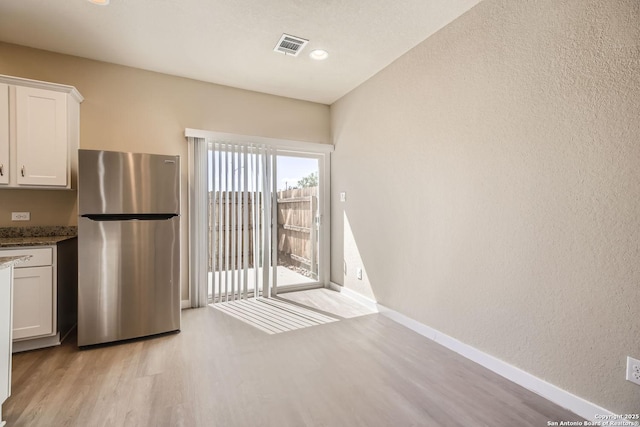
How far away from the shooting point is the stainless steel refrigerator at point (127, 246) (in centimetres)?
241

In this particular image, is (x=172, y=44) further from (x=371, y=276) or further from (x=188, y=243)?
→ (x=371, y=276)

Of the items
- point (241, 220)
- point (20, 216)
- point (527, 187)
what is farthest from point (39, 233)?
point (527, 187)

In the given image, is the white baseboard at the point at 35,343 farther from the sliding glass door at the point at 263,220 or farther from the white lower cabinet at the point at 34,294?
the sliding glass door at the point at 263,220

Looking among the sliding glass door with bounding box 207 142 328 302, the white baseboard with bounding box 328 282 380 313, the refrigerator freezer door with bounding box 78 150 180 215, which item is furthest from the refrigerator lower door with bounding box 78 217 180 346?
the white baseboard with bounding box 328 282 380 313

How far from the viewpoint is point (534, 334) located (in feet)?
6.15

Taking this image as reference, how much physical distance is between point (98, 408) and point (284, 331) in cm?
146

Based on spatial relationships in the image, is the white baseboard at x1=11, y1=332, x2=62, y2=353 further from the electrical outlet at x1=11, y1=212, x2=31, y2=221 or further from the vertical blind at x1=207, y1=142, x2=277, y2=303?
the vertical blind at x1=207, y1=142, x2=277, y2=303

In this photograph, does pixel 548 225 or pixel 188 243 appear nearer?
pixel 548 225

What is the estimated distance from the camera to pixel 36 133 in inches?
99.0

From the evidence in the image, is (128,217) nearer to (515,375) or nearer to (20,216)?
(20,216)

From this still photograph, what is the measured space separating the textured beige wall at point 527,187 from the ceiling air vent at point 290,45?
3.29ft

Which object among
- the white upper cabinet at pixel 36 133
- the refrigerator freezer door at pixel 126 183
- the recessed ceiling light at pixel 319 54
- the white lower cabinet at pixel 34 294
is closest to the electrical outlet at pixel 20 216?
the white upper cabinet at pixel 36 133

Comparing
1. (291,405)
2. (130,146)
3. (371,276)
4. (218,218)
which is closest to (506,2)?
(371,276)

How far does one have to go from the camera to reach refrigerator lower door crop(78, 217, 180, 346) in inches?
95.0
